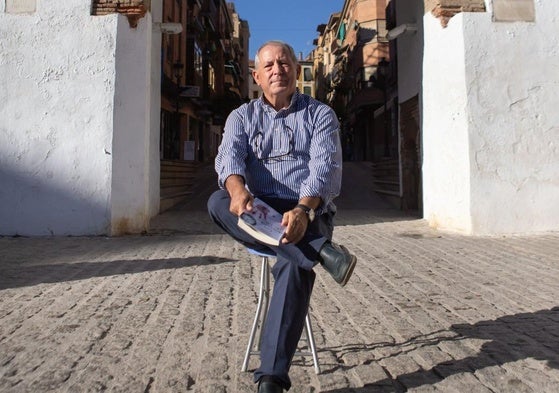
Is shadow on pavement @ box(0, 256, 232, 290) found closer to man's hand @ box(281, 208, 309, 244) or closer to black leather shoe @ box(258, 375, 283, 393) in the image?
black leather shoe @ box(258, 375, 283, 393)

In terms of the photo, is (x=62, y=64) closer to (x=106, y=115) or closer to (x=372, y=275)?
(x=106, y=115)

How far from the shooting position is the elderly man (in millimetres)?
1820

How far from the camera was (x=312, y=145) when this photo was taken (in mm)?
2154

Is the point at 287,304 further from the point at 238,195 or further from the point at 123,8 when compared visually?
the point at 123,8

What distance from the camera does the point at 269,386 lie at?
177cm

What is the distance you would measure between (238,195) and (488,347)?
1.75 m

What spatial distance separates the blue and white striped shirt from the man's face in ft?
0.25

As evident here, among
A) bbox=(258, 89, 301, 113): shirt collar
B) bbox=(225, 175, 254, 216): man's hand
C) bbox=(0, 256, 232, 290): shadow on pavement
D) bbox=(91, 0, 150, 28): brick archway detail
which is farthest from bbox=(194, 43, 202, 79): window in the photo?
bbox=(225, 175, 254, 216): man's hand

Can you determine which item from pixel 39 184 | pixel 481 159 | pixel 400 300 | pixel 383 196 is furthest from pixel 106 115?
pixel 383 196

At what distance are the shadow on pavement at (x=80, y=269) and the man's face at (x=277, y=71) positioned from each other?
3051mm

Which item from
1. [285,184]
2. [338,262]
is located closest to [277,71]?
[285,184]

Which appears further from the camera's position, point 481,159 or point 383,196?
point 383,196

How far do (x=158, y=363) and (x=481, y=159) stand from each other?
6.06m

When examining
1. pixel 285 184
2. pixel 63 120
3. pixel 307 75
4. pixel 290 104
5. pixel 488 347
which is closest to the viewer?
pixel 285 184
